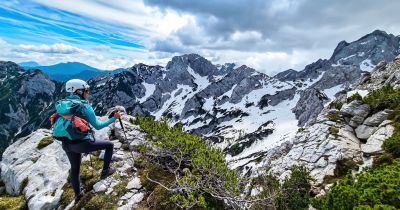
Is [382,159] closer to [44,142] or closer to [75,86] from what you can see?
[75,86]

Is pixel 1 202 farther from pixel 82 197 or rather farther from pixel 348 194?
pixel 348 194

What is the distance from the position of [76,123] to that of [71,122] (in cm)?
44

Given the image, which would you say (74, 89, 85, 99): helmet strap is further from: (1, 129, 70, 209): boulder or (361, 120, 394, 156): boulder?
(361, 120, 394, 156): boulder

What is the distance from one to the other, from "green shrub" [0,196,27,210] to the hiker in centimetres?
490

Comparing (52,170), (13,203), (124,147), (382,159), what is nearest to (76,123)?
(124,147)

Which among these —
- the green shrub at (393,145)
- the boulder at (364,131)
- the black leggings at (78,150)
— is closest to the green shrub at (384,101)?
the boulder at (364,131)

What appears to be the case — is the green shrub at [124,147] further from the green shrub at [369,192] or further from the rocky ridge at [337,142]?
the green shrub at [369,192]

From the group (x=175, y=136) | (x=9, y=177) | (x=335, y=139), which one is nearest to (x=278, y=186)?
(x=175, y=136)

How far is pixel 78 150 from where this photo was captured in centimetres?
1376

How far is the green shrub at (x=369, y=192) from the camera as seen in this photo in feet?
32.9

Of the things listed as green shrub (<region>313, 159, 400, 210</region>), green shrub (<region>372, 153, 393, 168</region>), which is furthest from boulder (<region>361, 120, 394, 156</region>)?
green shrub (<region>313, 159, 400, 210</region>)

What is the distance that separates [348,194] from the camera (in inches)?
432

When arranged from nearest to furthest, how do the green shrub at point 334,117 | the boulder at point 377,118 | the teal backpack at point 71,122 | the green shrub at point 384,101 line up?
the teal backpack at point 71,122, the boulder at point 377,118, the green shrub at point 384,101, the green shrub at point 334,117

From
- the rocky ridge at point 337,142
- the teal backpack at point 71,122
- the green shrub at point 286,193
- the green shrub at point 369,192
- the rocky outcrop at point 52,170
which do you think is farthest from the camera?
the rocky ridge at point 337,142
